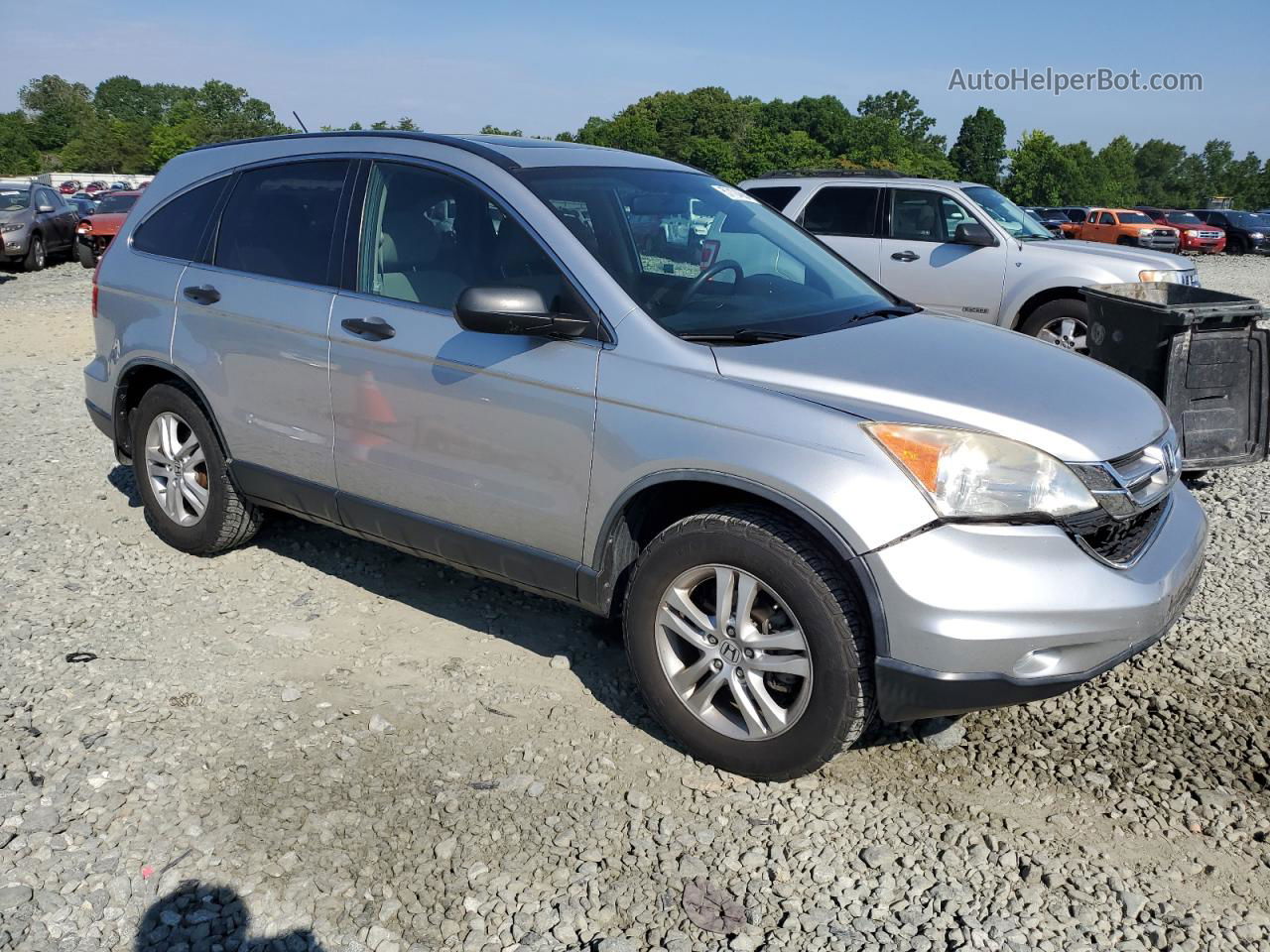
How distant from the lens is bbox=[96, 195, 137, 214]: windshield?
24.0m

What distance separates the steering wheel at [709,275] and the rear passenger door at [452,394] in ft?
1.28

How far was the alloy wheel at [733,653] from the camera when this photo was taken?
318cm

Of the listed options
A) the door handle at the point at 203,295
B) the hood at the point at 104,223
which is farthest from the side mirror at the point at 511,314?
the hood at the point at 104,223

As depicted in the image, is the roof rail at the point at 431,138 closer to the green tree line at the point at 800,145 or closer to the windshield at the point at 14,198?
the windshield at the point at 14,198

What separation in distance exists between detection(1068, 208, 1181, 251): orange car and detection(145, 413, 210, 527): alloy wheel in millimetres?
27594

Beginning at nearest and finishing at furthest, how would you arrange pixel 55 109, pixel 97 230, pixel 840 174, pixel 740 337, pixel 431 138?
pixel 740 337
pixel 431 138
pixel 840 174
pixel 97 230
pixel 55 109

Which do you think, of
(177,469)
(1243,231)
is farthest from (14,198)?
(1243,231)

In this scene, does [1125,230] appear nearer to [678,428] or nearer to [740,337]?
[740,337]

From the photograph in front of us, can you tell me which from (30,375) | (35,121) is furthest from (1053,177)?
(35,121)

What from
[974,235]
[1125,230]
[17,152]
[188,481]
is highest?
[17,152]

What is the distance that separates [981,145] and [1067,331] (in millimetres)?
113500

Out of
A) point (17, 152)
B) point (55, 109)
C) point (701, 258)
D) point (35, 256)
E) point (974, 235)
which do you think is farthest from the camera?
point (55, 109)

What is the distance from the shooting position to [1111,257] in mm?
9289

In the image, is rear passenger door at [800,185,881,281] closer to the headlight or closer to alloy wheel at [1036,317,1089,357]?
alloy wheel at [1036,317,1089,357]
